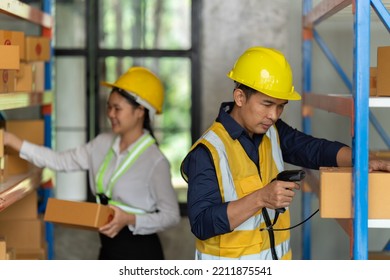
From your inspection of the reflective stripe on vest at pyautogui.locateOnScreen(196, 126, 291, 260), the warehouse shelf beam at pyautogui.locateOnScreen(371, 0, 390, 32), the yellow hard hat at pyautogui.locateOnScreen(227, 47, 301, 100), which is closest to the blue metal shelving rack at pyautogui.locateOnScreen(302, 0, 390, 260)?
the warehouse shelf beam at pyautogui.locateOnScreen(371, 0, 390, 32)

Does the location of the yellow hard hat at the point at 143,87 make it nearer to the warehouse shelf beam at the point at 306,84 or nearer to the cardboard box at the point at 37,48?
the cardboard box at the point at 37,48

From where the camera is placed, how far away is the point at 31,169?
479 cm

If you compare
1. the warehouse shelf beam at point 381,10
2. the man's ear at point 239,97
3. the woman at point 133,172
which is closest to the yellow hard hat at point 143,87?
the woman at point 133,172

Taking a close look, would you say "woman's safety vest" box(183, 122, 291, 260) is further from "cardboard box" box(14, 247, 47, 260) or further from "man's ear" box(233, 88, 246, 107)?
"cardboard box" box(14, 247, 47, 260)

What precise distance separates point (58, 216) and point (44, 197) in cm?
116

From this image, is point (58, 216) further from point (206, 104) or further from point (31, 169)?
point (206, 104)

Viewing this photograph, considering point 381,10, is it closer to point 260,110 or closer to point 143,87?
point 260,110

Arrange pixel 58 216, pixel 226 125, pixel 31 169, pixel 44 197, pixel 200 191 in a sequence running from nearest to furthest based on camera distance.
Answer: pixel 200 191
pixel 226 125
pixel 58 216
pixel 31 169
pixel 44 197

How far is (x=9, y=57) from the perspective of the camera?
140 inches

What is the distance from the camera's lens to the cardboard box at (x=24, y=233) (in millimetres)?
4793

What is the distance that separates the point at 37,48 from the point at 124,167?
3.05 ft

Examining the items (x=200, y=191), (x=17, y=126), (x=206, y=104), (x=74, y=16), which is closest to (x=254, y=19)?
(x=206, y=104)

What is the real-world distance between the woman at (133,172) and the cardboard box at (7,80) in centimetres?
36

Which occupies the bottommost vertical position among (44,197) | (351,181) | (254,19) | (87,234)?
(87,234)
